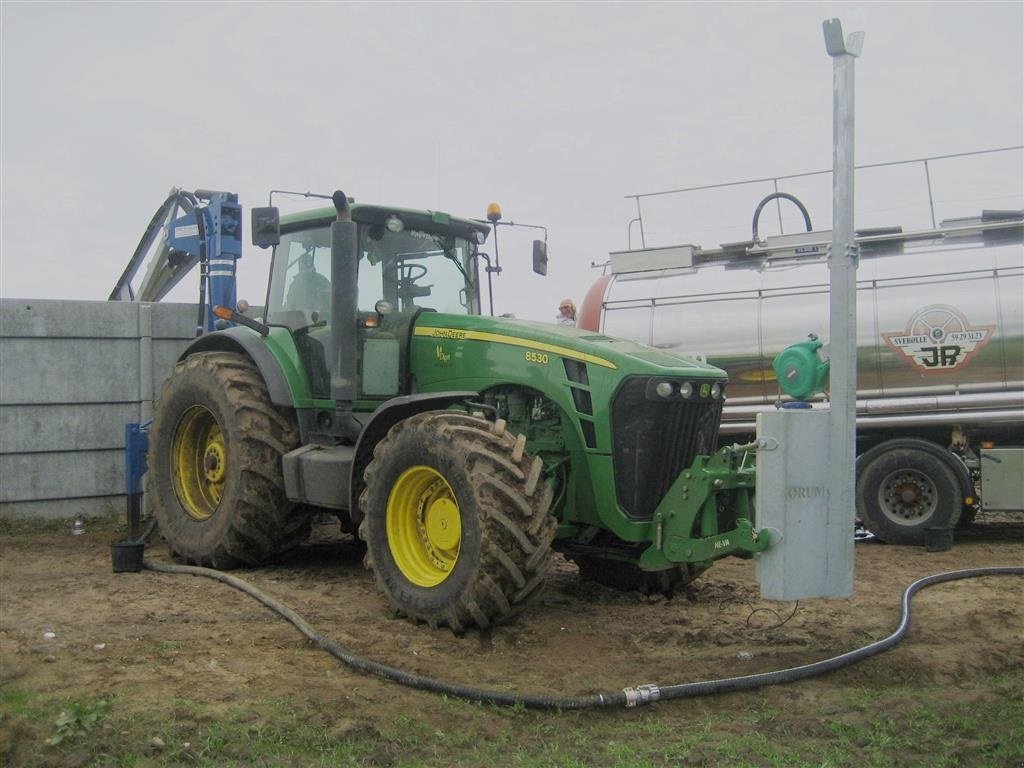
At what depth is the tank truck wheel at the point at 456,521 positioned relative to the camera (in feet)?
19.1

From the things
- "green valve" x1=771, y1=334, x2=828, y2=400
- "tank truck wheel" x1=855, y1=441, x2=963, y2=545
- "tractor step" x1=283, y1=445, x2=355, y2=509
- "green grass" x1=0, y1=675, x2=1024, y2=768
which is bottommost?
"green grass" x1=0, y1=675, x2=1024, y2=768

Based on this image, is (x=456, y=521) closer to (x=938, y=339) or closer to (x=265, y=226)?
(x=265, y=226)

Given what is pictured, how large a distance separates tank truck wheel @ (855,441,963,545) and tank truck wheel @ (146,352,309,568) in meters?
5.60

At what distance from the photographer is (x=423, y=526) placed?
21.6 feet

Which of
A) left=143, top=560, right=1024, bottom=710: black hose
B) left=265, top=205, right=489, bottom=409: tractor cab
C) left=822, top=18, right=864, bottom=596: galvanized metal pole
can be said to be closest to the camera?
left=143, top=560, right=1024, bottom=710: black hose

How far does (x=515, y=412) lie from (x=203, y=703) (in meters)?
2.84

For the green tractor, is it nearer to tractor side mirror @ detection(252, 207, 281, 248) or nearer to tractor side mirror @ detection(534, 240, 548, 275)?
tractor side mirror @ detection(252, 207, 281, 248)

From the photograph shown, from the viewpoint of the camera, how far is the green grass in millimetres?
4258

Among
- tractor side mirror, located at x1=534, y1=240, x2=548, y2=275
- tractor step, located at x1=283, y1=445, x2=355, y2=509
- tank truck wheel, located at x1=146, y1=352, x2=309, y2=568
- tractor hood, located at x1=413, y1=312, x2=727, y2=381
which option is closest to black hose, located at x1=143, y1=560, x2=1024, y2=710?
tractor step, located at x1=283, y1=445, x2=355, y2=509

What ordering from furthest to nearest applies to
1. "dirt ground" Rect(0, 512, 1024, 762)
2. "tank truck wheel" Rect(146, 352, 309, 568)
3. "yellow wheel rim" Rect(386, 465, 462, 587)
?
"tank truck wheel" Rect(146, 352, 309, 568)
"yellow wheel rim" Rect(386, 465, 462, 587)
"dirt ground" Rect(0, 512, 1024, 762)

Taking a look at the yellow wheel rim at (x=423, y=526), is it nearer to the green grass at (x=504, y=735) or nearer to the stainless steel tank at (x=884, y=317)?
the green grass at (x=504, y=735)

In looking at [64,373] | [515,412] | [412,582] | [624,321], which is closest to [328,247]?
[515,412]

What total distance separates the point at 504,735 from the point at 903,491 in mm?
7105

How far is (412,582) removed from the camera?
6.39 meters
